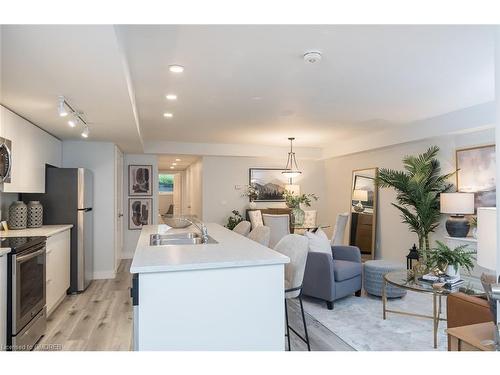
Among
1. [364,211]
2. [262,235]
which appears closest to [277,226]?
[364,211]

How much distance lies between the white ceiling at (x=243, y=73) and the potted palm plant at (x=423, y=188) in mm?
749

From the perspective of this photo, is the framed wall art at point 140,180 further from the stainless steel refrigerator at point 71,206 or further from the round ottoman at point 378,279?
the round ottoman at point 378,279

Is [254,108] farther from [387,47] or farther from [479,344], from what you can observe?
[479,344]

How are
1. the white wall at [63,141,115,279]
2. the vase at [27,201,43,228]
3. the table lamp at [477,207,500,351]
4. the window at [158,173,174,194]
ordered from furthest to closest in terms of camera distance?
the window at [158,173,174,194] → the white wall at [63,141,115,279] → the vase at [27,201,43,228] → the table lamp at [477,207,500,351]

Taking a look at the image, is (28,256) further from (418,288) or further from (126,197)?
(126,197)

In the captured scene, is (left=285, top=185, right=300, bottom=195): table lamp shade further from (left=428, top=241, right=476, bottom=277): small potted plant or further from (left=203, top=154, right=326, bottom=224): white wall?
(left=428, top=241, right=476, bottom=277): small potted plant

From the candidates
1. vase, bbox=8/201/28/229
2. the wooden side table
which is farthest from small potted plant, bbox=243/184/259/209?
the wooden side table

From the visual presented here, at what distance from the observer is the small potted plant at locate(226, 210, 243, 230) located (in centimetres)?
722

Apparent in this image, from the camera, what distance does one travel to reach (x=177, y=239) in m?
3.32

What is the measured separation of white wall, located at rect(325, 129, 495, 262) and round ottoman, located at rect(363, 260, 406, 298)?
5.77 ft

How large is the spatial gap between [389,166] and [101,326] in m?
5.29

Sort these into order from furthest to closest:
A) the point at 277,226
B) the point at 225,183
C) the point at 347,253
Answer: the point at 225,183 → the point at 277,226 → the point at 347,253
